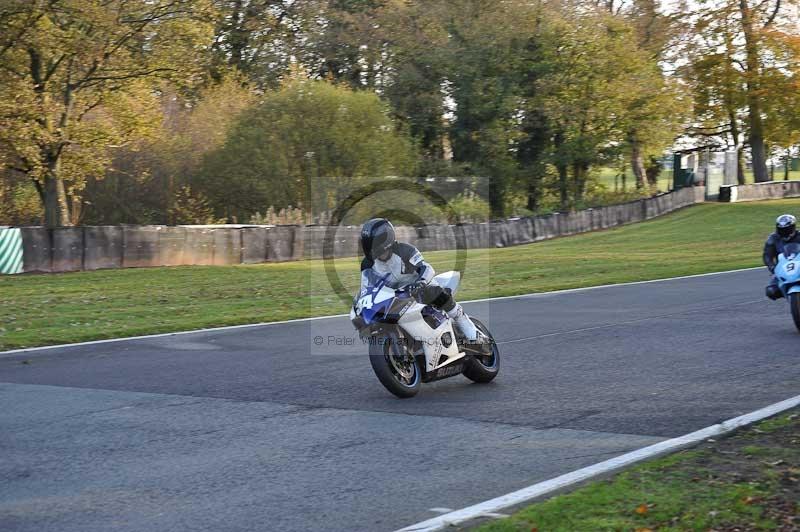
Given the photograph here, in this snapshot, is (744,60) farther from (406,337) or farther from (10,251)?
(406,337)

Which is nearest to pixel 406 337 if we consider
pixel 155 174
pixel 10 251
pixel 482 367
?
pixel 482 367

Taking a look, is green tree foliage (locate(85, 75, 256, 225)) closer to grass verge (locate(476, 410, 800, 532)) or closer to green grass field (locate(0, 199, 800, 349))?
green grass field (locate(0, 199, 800, 349))

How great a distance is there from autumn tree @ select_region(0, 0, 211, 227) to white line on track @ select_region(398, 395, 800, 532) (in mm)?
29105

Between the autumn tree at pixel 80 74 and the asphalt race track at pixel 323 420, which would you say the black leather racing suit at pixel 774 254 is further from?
the autumn tree at pixel 80 74

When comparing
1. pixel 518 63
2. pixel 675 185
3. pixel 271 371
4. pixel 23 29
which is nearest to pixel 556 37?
pixel 518 63

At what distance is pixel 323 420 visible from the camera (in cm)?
848

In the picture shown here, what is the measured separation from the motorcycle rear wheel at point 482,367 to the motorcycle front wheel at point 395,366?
0.73m

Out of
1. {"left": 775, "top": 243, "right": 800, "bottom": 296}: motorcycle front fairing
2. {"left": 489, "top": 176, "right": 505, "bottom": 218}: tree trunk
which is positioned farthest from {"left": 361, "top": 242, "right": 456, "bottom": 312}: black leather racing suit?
{"left": 489, "top": 176, "right": 505, "bottom": 218}: tree trunk

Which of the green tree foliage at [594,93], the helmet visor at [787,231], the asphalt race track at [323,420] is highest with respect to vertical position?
the green tree foliage at [594,93]

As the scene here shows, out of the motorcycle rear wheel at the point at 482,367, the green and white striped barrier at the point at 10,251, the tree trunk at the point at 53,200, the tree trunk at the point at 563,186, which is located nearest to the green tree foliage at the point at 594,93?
the tree trunk at the point at 563,186

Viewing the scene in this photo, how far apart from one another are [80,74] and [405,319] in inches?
1167

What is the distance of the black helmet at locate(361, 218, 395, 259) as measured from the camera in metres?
9.26

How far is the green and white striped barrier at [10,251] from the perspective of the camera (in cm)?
2681

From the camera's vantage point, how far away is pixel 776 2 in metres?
63.1
